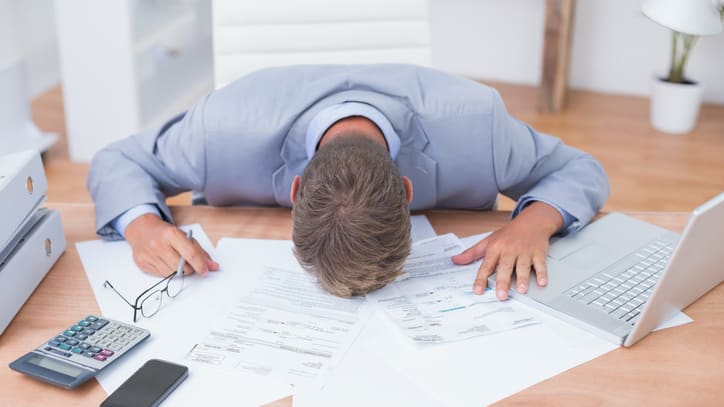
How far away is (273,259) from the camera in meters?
1.11

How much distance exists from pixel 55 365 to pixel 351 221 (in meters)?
0.37

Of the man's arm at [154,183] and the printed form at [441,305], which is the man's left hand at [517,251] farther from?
the man's arm at [154,183]

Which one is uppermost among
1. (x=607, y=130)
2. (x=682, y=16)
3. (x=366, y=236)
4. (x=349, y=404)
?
(x=682, y=16)

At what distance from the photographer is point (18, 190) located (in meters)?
0.99

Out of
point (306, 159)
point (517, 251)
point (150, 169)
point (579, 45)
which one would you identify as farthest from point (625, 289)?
point (579, 45)

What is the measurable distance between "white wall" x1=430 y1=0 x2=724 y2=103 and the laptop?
236 cm

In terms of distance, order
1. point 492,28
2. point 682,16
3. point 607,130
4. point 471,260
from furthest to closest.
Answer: point 492,28, point 607,130, point 682,16, point 471,260

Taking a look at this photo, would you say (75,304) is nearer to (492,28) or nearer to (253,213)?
(253,213)

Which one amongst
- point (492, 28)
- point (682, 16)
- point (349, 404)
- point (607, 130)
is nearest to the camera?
point (349, 404)

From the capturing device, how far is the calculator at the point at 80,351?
0.84 metres

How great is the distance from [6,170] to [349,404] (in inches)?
Result: 21.7

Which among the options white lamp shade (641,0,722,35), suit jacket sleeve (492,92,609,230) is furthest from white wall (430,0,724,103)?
suit jacket sleeve (492,92,609,230)

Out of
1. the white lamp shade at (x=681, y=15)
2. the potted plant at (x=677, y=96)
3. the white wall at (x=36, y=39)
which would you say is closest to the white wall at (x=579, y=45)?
the potted plant at (x=677, y=96)

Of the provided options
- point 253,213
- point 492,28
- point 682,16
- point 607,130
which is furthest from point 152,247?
point 492,28
